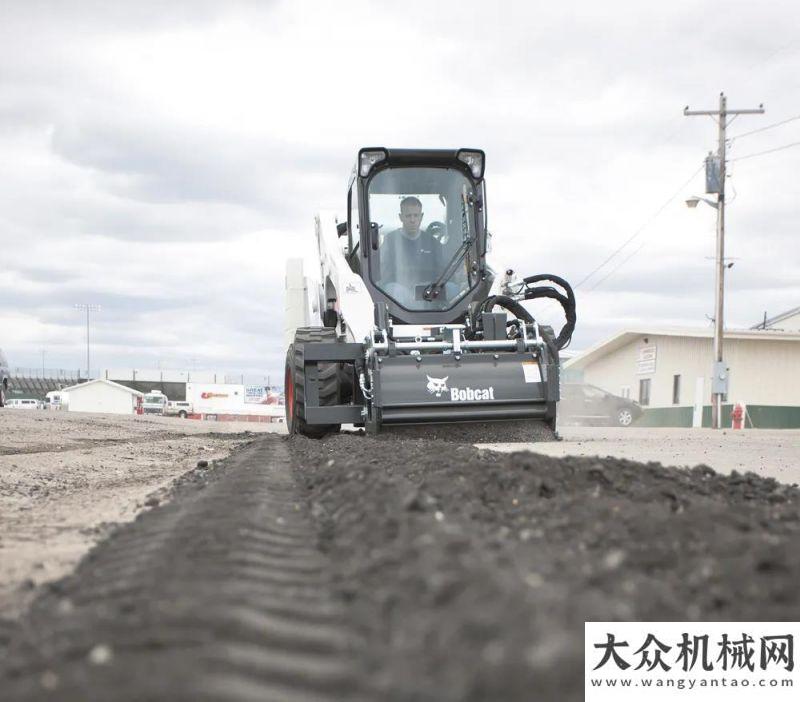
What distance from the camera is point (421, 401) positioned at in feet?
37.0

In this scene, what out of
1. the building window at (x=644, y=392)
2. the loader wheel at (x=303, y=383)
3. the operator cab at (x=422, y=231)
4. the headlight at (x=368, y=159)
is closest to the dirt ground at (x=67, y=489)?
the loader wheel at (x=303, y=383)

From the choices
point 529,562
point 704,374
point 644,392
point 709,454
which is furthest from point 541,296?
point 644,392

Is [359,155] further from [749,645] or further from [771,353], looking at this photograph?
[771,353]

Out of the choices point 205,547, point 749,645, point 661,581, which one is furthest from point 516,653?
point 205,547

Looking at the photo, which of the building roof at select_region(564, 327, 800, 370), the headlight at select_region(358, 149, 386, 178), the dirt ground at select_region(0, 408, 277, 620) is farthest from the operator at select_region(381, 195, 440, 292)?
the building roof at select_region(564, 327, 800, 370)

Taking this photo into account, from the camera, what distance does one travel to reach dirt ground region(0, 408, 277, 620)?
4.32 meters

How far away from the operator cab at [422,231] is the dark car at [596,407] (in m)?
21.7

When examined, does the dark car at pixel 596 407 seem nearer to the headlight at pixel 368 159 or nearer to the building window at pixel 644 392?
the building window at pixel 644 392

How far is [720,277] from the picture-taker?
31.4m

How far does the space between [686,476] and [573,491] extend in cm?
126

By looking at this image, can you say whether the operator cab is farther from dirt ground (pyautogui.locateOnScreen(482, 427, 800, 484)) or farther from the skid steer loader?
dirt ground (pyautogui.locateOnScreen(482, 427, 800, 484))

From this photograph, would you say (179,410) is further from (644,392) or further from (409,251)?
(409,251)

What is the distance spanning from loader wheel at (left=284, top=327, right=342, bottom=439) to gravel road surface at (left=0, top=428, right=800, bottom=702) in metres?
6.56

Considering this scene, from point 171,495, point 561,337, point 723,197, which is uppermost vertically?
point 723,197
